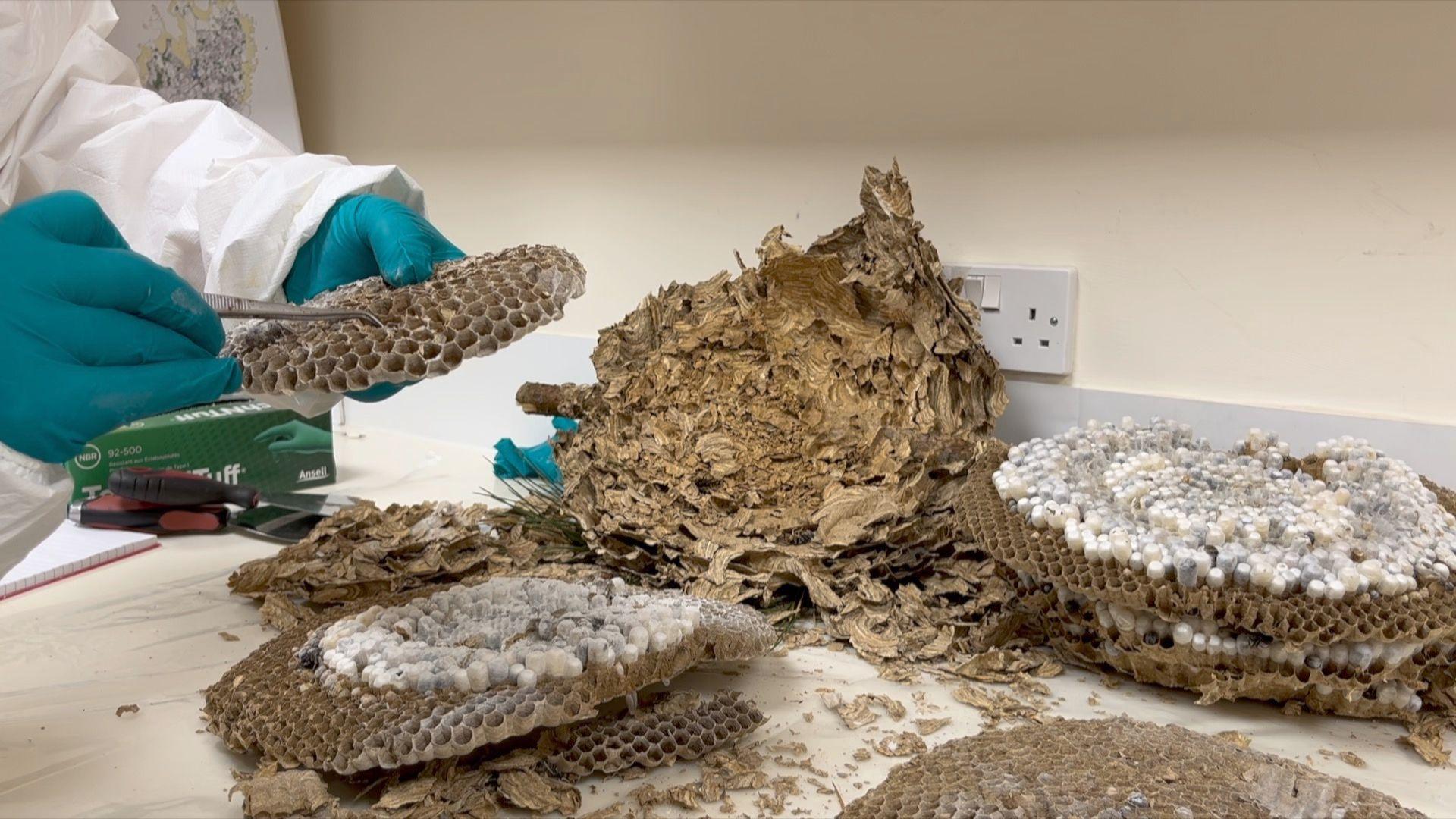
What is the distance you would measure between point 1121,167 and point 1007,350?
18 centimetres

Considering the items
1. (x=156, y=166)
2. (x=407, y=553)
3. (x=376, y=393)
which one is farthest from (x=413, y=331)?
(x=156, y=166)

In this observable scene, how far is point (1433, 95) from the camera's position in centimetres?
79

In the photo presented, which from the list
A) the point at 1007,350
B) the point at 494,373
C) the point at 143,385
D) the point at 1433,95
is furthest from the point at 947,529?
the point at 494,373

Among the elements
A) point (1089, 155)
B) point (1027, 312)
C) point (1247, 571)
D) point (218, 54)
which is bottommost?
point (1247, 571)

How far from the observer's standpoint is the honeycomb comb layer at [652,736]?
61cm

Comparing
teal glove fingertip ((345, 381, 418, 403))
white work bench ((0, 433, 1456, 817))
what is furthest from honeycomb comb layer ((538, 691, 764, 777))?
teal glove fingertip ((345, 381, 418, 403))

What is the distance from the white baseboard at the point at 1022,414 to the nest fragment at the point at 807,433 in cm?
10

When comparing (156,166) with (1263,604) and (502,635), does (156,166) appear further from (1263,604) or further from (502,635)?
(1263,604)

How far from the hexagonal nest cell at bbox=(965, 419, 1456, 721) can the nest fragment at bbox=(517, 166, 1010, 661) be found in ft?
0.32

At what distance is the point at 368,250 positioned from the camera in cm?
89

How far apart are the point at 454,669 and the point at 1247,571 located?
17.8 inches

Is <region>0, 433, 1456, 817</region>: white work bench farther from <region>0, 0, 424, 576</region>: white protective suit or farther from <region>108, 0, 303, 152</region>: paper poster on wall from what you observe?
<region>108, 0, 303, 152</region>: paper poster on wall

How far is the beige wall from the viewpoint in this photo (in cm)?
82

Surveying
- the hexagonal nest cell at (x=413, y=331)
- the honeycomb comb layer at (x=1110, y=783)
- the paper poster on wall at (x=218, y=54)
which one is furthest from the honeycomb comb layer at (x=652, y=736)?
the paper poster on wall at (x=218, y=54)
